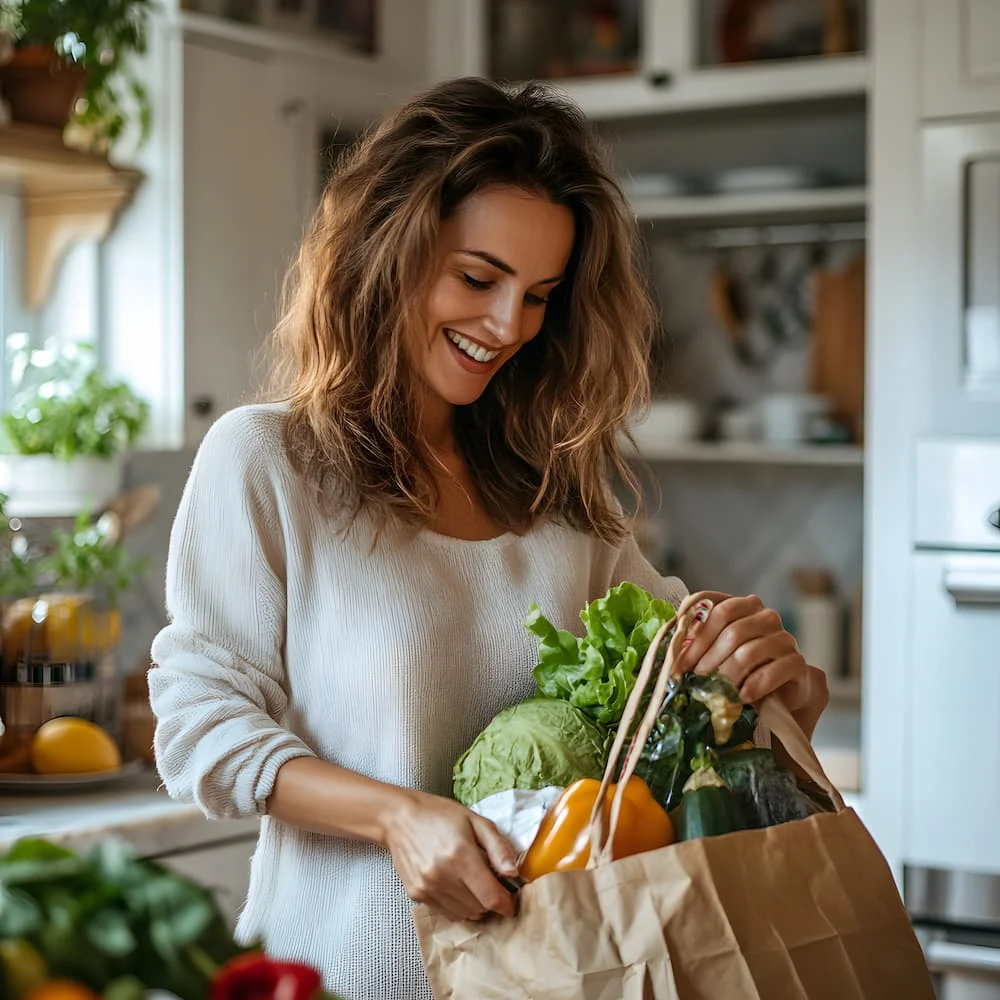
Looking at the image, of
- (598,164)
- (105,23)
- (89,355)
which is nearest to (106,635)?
(89,355)

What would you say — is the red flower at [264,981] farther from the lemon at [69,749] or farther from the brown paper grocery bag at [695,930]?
the lemon at [69,749]

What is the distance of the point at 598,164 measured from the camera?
144 centimetres

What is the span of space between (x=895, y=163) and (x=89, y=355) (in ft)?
4.71

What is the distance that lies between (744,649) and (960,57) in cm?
171

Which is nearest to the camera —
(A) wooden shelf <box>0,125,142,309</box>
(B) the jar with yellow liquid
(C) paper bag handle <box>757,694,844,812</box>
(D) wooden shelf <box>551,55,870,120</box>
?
(C) paper bag handle <box>757,694,844,812</box>

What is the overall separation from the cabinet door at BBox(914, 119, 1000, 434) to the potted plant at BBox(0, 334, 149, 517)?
1.36 m

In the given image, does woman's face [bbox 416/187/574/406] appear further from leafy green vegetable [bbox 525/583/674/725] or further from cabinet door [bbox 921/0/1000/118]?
cabinet door [bbox 921/0/1000/118]

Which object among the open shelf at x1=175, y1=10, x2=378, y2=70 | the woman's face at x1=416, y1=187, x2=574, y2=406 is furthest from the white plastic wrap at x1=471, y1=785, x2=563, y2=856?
the open shelf at x1=175, y1=10, x2=378, y2=70

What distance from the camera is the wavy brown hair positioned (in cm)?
133

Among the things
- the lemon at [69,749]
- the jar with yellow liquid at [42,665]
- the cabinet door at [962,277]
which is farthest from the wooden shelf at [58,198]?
the cabinet door at [962,277]

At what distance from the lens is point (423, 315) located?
1.35 metres

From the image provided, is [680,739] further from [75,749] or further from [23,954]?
[75,749]

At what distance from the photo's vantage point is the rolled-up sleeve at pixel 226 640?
1182 mm

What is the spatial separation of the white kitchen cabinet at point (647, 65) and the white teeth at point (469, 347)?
1.64 m
